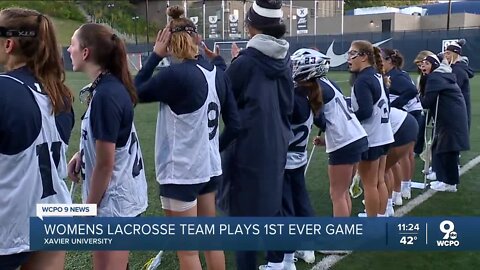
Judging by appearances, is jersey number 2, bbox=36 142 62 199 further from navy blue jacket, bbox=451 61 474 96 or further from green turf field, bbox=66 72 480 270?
navy blue jacket, bbox=451 61 474 96

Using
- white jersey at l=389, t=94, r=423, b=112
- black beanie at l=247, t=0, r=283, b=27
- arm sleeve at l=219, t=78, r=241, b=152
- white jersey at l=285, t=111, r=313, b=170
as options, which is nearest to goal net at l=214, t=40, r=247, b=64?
black beanie at l=247, t=0, r=283, b=27

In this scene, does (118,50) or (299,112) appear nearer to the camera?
(118,50)

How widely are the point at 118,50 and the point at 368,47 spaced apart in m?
2.75

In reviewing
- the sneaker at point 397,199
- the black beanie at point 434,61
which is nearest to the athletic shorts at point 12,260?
the sneaker at point 397,199

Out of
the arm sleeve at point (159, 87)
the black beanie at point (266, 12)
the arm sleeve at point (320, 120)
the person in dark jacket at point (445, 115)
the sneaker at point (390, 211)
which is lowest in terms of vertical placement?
the sneaker at point (390, 211)

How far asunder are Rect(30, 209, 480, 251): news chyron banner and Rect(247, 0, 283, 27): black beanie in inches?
50.0

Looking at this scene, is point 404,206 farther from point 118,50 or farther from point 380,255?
point 118,50

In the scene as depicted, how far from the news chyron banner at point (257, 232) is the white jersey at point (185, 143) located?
458 millimetres

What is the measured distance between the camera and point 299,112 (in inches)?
166

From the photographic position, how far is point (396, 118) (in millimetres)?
5957

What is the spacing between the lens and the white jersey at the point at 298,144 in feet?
14.1

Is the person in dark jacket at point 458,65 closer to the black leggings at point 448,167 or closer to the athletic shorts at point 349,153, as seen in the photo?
the black leggings at point 448,167

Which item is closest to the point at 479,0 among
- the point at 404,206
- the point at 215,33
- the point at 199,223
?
the point at 215,33

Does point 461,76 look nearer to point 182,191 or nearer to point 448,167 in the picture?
point 448,167
